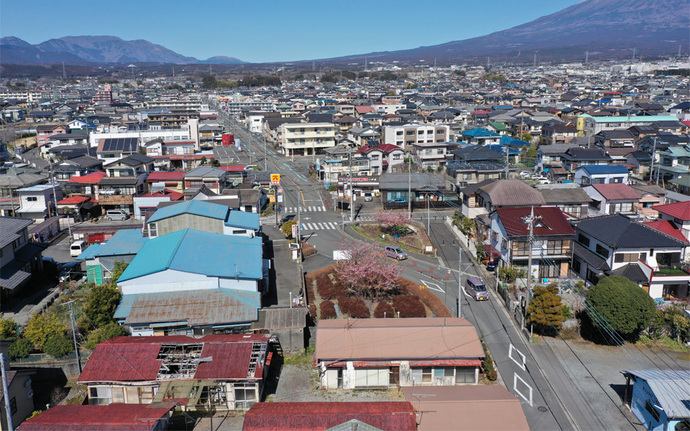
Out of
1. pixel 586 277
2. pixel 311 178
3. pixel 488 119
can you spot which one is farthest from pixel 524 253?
pixel 488 119

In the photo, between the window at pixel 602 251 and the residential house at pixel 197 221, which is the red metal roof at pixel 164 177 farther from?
the window at pixel 602 251

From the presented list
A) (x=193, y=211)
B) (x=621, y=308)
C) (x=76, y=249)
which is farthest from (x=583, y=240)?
(x=76, y=249)

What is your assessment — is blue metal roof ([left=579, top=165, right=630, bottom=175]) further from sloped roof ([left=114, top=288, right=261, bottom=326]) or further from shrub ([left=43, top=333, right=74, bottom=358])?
shrub ([left=43, top=333, right=74, bottom=358])

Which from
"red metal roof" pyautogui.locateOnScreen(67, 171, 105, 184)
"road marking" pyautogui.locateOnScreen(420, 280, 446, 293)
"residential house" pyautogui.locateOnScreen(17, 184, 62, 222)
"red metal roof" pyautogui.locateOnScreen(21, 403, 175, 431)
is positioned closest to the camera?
"red metal roof" pyautogui.locateOnScreen(21, 403, 175, 431)

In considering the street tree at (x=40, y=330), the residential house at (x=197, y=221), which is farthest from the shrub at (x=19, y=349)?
the residential house at (x=197, y=221)

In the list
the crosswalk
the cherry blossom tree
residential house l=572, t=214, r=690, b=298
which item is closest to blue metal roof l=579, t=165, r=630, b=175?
residential house l=572, t=214, r=690, b=298

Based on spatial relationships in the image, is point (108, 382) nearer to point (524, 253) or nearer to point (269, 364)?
point (269, 364)

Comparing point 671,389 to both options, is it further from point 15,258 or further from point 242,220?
point 15,258
